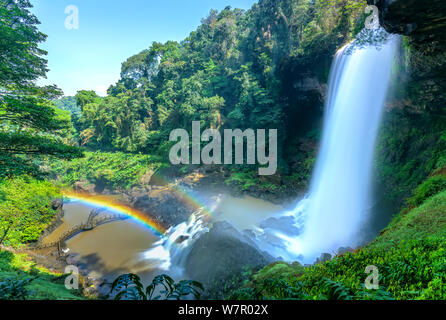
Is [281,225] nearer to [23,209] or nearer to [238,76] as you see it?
A: [23,209]

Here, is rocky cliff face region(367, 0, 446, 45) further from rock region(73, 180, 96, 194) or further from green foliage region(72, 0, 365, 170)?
rock region(73, 180, 96, 194)

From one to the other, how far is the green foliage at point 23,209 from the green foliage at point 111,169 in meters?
10.3

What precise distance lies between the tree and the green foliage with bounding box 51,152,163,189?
17.7 meters

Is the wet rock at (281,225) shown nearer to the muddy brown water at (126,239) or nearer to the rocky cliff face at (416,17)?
the muddy brown water at (126,239)

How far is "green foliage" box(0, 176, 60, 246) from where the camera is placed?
10.8 metres

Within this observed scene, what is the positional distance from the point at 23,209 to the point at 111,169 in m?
16.5

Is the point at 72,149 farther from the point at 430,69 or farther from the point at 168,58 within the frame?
the point at 168,58

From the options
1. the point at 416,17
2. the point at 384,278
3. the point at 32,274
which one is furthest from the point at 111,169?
the point at 416,17

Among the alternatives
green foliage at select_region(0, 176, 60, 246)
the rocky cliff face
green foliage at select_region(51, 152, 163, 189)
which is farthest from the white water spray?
green foliage at select_region(51, 152, 163, 189)

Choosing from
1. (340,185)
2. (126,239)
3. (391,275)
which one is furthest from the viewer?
(126,239)

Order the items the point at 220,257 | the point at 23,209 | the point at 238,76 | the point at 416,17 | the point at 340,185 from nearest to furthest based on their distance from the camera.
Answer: the point at 416,17
the point at 220,257
the point at 23,209
the point at 340,185
the point at 238,76

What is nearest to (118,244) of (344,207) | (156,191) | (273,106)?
(156,191)

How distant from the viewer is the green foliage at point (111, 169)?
25000 millimetres

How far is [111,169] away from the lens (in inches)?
1099
